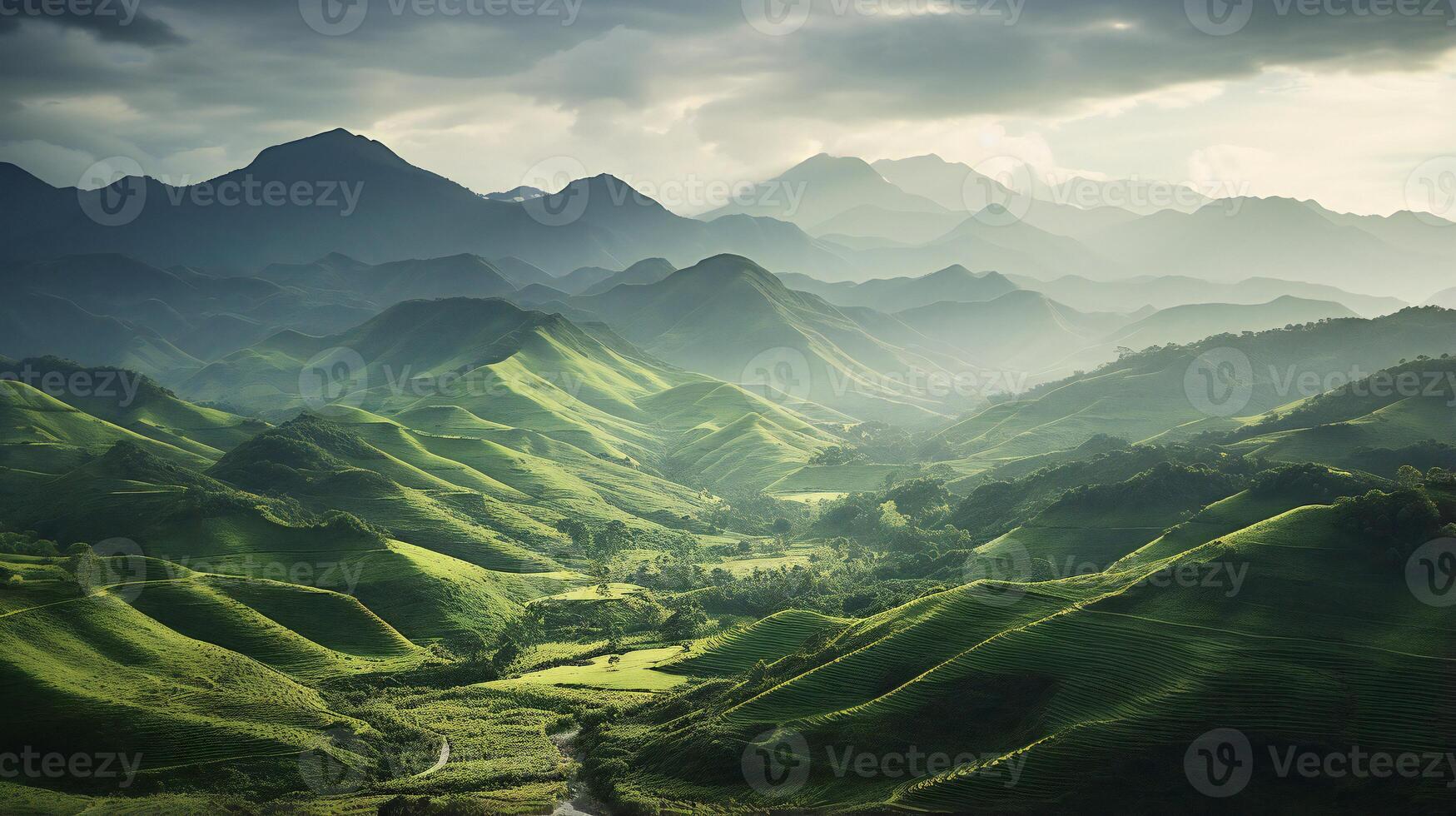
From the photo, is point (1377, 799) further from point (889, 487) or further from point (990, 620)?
point (889, 487)

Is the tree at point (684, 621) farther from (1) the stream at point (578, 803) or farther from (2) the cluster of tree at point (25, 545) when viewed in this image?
(2) the cluster of tree at point (25, 545)

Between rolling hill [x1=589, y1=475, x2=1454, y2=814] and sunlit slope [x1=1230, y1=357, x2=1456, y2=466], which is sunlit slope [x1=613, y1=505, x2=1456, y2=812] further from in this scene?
sunlit slope [x1=1230, y1=357, x2=1456, y2=466]

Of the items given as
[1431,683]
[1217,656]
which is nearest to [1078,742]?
[1217,656]

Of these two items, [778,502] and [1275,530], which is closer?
[1275,530]

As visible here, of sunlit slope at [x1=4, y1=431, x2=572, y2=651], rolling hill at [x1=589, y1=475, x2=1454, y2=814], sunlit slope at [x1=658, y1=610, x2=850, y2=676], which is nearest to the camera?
rolling hill at [x1=589, y1=475, x2=1454, y2=814]

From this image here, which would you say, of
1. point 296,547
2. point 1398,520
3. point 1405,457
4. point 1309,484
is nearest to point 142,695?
point 296,547

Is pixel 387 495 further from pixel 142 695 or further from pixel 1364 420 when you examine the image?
pixel 1364 420

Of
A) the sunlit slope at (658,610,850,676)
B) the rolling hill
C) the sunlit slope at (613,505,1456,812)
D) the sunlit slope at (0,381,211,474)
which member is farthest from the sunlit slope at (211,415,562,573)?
the sunlit slope at (613,505,1456,812)

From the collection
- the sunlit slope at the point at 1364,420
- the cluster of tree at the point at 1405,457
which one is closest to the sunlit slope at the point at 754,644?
the sunlit slope at the point at 1364,420
